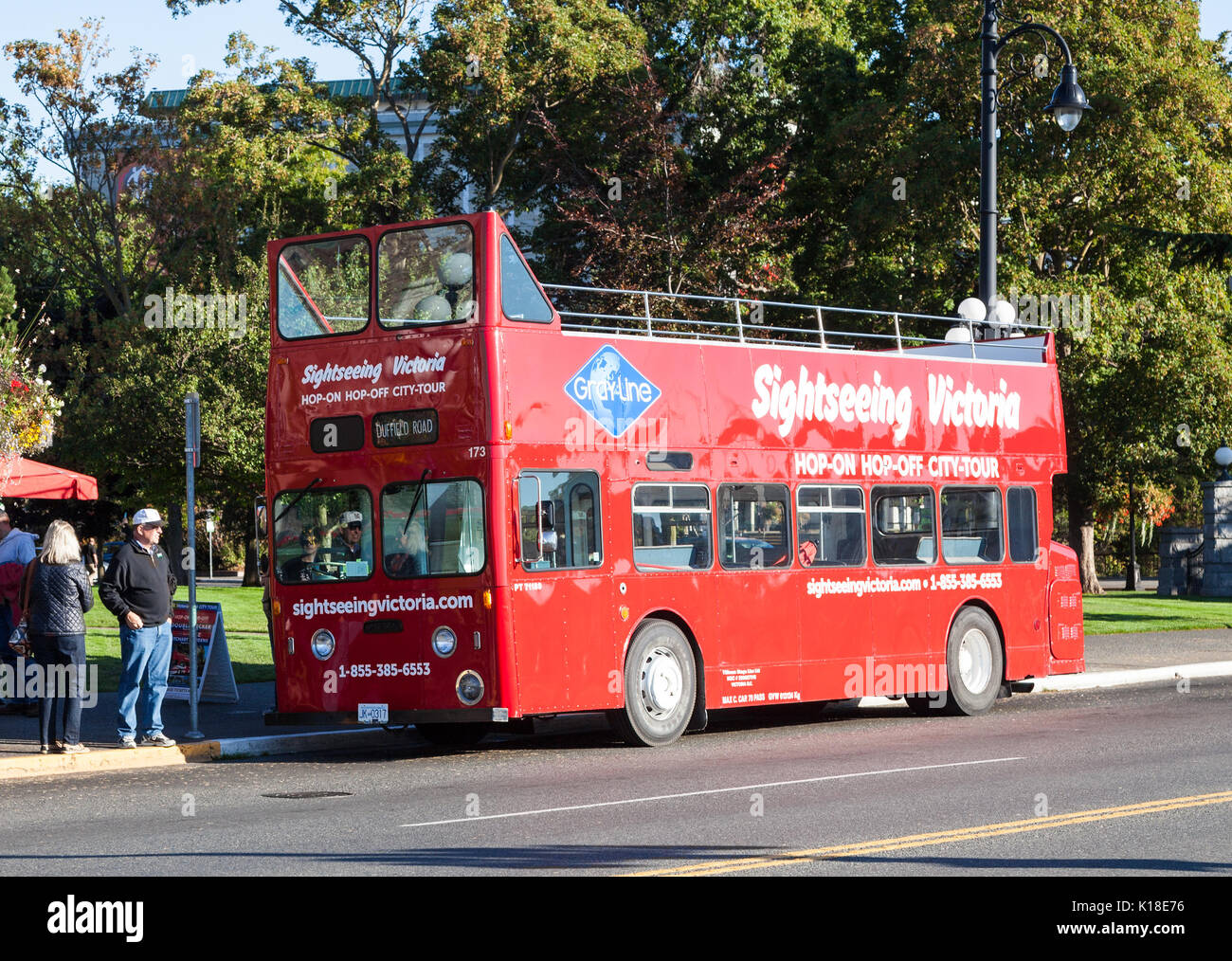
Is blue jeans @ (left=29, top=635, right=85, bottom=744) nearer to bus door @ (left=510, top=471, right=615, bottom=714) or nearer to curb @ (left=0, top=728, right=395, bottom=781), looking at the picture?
curb @ (left=0, top=728, right=395, bottom=781)

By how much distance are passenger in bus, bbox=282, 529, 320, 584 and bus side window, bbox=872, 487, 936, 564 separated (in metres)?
5.96

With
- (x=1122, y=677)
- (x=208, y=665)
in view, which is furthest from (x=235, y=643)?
(x=1122, y=677)

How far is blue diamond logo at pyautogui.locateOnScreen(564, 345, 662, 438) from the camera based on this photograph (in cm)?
1433

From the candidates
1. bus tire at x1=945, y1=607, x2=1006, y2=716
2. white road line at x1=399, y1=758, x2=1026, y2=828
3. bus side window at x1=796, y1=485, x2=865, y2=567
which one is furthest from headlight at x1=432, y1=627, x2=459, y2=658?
bus tire at x1=945, y1=607, x2=1006, y2=716

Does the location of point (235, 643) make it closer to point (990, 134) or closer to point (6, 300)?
point (990, 134)

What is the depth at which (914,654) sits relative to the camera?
17.4 meters

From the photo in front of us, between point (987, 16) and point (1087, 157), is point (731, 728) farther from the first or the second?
point (1087, 157)

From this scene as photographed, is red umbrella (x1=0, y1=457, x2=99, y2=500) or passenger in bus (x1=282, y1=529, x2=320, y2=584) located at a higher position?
red umbrella (x1=0, y1=457, x2=99, y2=500)

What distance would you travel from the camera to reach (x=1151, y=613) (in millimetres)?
32938

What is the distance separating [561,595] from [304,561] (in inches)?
94.1

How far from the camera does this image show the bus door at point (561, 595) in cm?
1366

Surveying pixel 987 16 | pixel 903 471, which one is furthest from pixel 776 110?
pixel 903 471

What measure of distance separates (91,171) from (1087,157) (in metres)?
25.5

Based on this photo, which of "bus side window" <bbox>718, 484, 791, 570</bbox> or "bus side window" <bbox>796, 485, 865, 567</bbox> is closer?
A: "bus side window" <bbox>718, 484, 791, 570</bbox>
